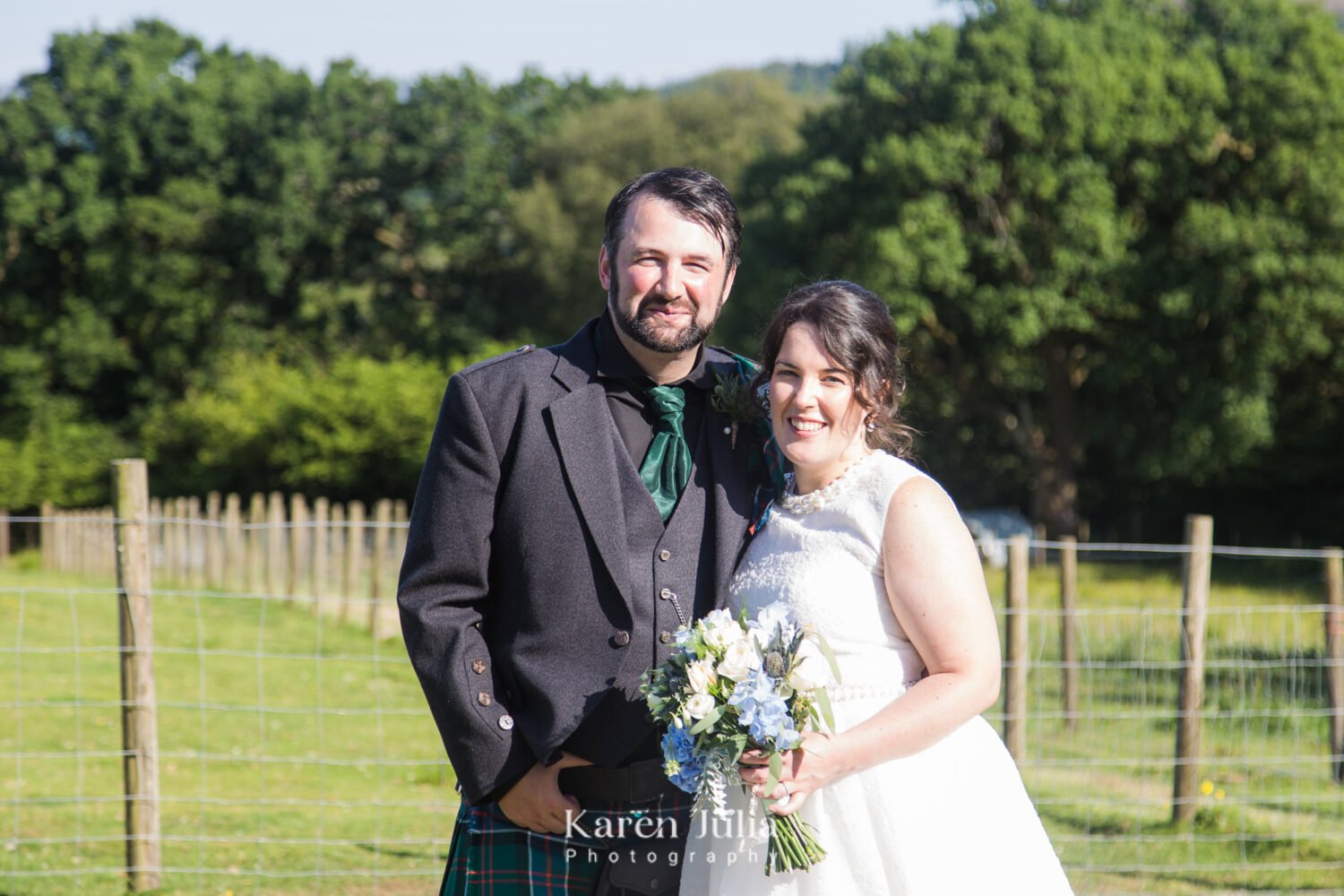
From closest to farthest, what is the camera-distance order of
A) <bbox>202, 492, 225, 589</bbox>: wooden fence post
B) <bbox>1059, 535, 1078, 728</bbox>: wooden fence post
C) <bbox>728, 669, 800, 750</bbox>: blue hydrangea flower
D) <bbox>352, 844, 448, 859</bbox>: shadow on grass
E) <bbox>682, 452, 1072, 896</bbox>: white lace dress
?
1. <bbox>728, 669, 800, 750</bbox>: blue hydrangea flower
2. <bbox>682, 452, 1072, 896</bbox>: white lace dress
3. <bbox>352, 844, 448, 859</bbox>: shadow on grass
4. <bbox>1059, 535, 1078, 728</bbox>: wooden fence post
5. <bbox>202, 492, 225, 589</bbox>: wooden fence post

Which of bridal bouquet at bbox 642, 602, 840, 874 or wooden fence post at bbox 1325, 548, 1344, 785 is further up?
bridal bouquet at bbox 642, 602, 840, 874

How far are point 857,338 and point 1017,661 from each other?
4826mm

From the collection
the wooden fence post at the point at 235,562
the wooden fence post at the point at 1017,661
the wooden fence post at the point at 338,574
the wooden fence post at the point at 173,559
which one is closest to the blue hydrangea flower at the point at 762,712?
the wooden fence post at the point at 1017,661

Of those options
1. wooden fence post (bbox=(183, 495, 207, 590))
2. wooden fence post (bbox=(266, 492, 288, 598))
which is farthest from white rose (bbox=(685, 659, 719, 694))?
wooden fence post (bbox=(183, 495, 207, 590))

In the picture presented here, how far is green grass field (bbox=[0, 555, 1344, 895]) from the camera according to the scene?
6312 mm

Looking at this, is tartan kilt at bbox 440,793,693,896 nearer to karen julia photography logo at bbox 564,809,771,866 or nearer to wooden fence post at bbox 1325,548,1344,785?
karen julia photography logo at bbox 564,809,771,866

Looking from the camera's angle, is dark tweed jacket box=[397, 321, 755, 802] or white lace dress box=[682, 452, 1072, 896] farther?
dark tweed jacket box=[397, 321, 755, 802]

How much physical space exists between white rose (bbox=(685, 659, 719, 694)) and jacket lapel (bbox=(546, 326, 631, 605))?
1.19ft

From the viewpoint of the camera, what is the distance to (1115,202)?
2388cm

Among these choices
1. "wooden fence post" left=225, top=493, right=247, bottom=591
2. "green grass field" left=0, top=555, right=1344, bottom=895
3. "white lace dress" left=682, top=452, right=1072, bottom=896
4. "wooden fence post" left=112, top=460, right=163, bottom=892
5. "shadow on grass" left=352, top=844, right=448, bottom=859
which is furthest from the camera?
"wooden fence post" left=225, top=493, right=247, bottom=591

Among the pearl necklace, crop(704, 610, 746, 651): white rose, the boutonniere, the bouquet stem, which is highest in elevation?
the boutonniere

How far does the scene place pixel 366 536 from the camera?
64.5 feet

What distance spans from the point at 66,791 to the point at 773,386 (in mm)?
6664

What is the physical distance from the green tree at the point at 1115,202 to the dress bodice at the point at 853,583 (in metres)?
20.1
